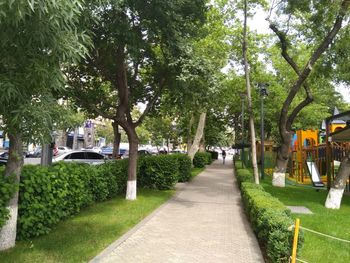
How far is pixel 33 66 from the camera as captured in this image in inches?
178

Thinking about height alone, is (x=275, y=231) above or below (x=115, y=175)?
below

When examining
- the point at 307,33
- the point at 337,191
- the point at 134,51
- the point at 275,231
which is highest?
the point at 307,33

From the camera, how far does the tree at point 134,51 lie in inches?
423

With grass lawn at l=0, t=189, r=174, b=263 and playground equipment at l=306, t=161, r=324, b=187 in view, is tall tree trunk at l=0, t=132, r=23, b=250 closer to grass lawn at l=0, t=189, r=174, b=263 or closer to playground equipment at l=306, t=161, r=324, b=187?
grass lawn at l=0, t=189, r=174, b=263

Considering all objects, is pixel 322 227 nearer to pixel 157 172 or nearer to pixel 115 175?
pixel 115 175

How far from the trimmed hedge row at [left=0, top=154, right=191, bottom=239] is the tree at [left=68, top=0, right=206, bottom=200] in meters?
1.40

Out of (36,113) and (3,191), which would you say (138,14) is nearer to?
(3,191)

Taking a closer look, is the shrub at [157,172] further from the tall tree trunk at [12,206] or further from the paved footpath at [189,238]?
the tall tree trunk at [12,206]

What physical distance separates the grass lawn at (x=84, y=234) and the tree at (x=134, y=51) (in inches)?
72.4

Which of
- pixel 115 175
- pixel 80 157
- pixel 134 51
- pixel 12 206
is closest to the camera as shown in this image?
pixel 12 206

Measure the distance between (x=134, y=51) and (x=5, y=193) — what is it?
222 inches

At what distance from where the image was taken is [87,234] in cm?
794

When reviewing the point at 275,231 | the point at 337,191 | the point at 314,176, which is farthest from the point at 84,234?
the point at 314,176

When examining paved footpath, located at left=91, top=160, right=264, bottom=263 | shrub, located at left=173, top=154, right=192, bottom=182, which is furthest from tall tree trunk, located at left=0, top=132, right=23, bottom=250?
shrub, located at left=173, top=154, right=192, bottom=182
